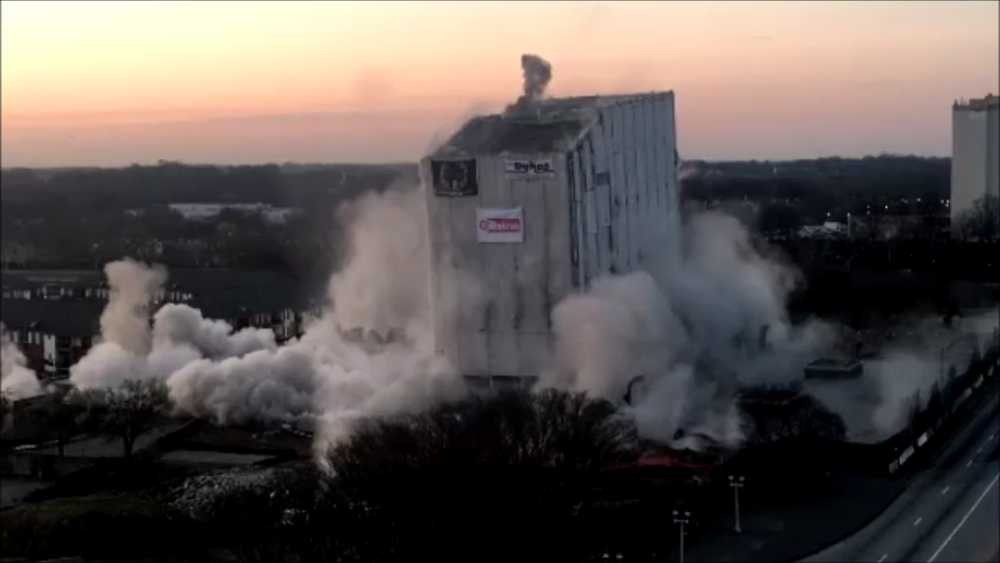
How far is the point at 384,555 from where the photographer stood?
395 inches

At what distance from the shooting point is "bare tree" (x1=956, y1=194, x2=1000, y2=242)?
3144cm

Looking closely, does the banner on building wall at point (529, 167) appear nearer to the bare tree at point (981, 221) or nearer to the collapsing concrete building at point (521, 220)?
the collapsing concrete building at point (521, 220)

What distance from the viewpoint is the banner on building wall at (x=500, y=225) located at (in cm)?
1736

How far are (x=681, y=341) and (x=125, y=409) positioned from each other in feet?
25.3

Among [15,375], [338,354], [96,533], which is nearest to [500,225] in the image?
[338,354]

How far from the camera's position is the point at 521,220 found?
17344mm

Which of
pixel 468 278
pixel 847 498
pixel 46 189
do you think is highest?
pixel 46 189

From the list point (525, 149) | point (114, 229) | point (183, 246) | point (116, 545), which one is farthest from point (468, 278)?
point (183, 246)

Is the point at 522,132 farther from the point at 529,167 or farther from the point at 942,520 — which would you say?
the point at 942,520

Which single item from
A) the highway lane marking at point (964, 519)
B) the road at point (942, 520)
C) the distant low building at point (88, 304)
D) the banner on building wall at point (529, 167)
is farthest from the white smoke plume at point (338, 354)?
the highway lane marking at point (964, 519)

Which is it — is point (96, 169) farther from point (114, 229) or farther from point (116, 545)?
point (114, 229)

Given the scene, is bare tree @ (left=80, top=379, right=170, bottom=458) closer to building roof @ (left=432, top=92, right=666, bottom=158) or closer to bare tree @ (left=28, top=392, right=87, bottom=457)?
bare tree @ (left=28, top=392, right=87, bottom=457)

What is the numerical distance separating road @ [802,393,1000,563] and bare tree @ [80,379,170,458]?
8705 mm

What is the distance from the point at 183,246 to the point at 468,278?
16972 mm
